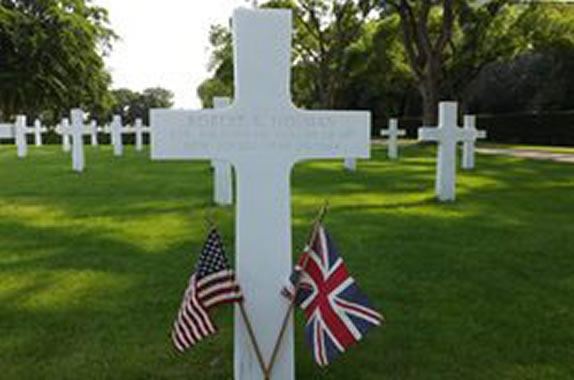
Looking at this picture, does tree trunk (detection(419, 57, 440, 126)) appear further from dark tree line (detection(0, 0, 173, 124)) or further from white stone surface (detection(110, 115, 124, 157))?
dark tree line (detection(0, 0, 173, 124))

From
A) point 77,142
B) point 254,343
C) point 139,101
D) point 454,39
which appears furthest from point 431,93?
point 139,101

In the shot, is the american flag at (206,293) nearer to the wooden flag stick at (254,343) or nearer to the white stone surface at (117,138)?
the wooden flag stick at (254,343)

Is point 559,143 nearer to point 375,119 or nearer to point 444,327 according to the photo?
point 375,119

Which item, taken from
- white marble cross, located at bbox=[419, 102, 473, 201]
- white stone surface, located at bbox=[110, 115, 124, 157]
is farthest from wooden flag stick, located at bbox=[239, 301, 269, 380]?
white stone surface, located at bbox=[110, 115, 124, 157]

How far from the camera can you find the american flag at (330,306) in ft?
9.05

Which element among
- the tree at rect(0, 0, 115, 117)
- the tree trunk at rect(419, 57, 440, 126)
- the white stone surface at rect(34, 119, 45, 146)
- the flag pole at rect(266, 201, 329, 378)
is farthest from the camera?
the tree at rect(0, 0, 115, 117)

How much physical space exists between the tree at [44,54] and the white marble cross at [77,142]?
20.0 meters

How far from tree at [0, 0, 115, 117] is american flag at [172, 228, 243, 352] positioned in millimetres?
33018

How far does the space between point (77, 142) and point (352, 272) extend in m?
10.5

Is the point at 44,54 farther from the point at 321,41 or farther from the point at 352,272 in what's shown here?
the point at 352,272

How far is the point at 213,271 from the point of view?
2.85 m

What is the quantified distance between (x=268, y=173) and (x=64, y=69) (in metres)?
34.9

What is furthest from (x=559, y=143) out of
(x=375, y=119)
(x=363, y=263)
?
(x=363, y=263)

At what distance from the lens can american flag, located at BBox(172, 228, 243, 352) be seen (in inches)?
111
